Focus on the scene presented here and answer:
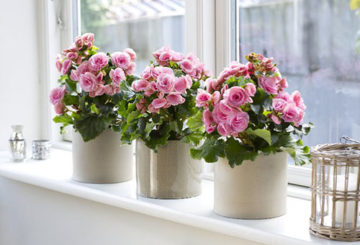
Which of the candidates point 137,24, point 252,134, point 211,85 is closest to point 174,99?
point 211,85

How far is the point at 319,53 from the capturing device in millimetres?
1599

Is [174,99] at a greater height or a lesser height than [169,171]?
greater

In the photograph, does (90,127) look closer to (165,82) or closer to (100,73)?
(100,73)

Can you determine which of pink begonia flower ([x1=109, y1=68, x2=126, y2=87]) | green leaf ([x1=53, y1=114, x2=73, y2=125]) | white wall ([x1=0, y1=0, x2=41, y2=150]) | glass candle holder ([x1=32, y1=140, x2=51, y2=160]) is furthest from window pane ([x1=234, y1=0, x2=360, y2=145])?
white wall ([x1=0, y1=0, x2=41, y2=150])

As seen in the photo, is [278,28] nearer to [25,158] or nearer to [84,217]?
[84,217]

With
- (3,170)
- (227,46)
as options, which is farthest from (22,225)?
(227,46)

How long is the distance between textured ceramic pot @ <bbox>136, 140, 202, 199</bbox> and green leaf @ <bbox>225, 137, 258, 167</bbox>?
250 millimetres

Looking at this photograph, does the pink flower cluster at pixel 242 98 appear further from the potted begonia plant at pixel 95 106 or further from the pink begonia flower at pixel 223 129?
the potted begonia plant at pixel 95 106

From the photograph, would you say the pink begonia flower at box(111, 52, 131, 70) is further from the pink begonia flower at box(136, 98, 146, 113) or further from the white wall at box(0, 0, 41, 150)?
the white wall at box(0, 0, 41, 150)

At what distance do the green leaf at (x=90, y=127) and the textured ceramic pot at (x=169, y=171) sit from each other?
0.18 m

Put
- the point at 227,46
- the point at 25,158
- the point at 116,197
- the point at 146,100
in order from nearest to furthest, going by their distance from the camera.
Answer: the point at 146,100
the point at 116,197
the point at 227,46
the point at 25,158

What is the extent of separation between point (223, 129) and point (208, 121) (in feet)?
0.15

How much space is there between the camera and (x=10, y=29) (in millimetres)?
2391

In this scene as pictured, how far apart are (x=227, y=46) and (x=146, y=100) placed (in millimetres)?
402
